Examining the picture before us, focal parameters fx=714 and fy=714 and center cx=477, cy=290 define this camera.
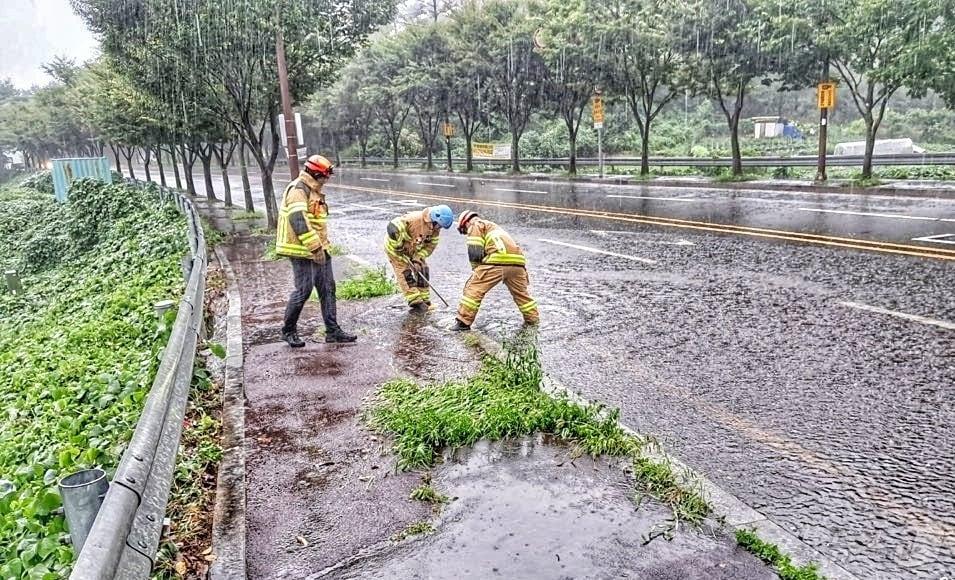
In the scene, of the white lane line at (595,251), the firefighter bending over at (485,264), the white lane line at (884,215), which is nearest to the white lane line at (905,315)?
the white lane line at (595,251)

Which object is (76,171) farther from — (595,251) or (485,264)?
(485,264)

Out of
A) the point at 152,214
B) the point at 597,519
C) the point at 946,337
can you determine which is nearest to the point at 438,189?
the point at 152,214

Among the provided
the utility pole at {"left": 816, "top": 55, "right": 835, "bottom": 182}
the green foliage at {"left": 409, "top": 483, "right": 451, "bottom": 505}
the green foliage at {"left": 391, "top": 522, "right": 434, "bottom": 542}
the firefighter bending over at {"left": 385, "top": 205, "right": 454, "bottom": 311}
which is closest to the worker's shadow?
the firefighter bending over at {"left": 385, "top": 205, "right": 454, "bottom": 311}

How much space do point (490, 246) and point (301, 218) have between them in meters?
1.90

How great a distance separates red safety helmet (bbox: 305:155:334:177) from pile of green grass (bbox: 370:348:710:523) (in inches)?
85.5

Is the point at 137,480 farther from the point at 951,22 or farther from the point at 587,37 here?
the point at 587,37

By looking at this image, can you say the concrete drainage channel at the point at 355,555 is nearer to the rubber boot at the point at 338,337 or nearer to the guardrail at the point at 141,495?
the guardrail at the point at 141,495

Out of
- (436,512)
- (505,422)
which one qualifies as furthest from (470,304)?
(436,512)

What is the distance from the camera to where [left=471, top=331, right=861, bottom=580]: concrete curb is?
3135mm

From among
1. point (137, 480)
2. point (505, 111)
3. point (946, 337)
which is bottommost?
point (946, 337)

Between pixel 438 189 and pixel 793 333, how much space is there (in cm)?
2018

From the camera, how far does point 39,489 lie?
4.27 m

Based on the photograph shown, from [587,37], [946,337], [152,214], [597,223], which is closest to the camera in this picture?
[946,337]

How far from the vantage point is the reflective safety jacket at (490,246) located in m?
7.16
